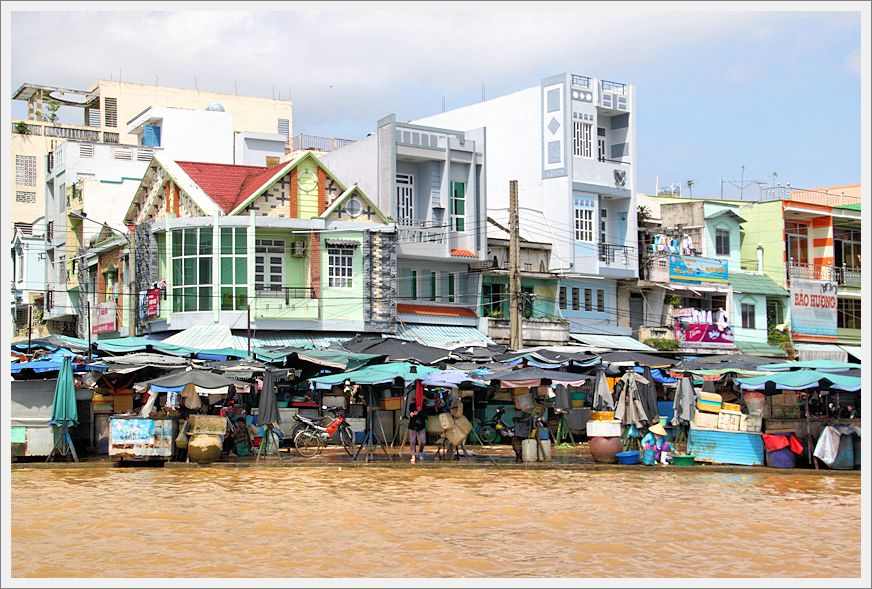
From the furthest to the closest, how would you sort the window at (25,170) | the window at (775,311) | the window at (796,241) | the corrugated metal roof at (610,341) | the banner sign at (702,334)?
the window at (25,170)
the window at (796,241)
the window at (775,311)
the banner sign at (702,334)
the corrugated metal roof at (610,341)

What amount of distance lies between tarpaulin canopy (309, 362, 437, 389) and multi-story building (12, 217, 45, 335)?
3315 centimetres

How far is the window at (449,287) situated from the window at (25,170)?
34.1 m

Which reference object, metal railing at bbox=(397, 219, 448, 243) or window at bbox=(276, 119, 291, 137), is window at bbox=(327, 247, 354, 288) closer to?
metal railing at bbox=(397, 219, 448, 243)

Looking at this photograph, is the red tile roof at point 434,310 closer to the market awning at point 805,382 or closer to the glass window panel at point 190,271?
the glass window panel at point 190,271

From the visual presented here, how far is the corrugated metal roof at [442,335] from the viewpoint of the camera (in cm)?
4211

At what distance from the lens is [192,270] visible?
4034 centimetres

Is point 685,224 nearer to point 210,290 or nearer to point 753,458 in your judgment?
point 210,290

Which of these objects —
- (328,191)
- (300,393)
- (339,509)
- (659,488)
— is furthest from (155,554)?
(328,191)

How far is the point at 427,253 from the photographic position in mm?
44312

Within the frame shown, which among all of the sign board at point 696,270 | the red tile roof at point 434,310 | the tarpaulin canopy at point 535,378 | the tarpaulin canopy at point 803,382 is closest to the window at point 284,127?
the sign board at point 696,270

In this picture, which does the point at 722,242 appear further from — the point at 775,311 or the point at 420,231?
the point at 420,231

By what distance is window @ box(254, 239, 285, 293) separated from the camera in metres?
40.5

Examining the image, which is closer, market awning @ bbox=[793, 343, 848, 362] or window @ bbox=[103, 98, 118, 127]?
market awning @ bbox=[793, 343, 848, 362]

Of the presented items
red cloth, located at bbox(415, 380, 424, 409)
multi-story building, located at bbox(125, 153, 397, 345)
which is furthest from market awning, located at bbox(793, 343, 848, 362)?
red cloth, located at bbox(415, 380, 424, 409)
